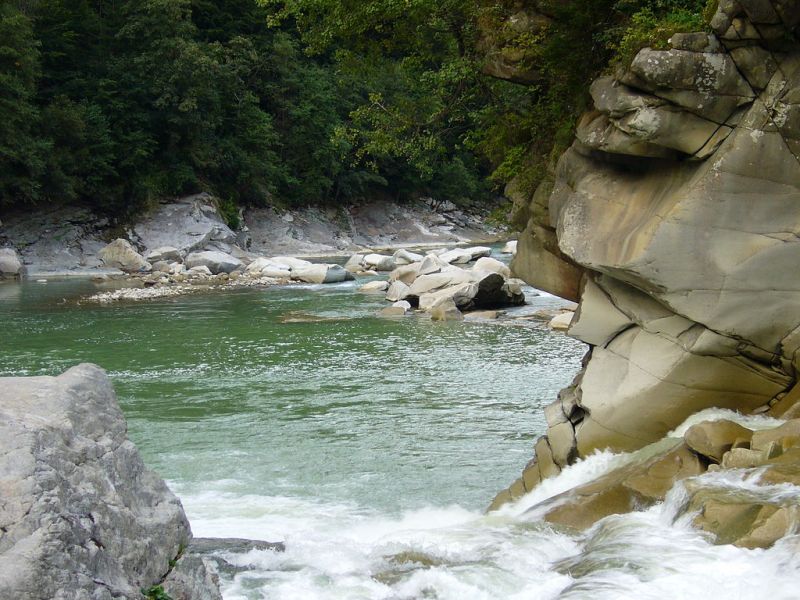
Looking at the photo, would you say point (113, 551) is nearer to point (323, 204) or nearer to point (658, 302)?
point (658, 302)

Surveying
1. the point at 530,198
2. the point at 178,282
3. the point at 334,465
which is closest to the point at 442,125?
the point at 530,198

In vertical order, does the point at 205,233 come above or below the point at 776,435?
below

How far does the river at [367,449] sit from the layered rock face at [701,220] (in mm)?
1120

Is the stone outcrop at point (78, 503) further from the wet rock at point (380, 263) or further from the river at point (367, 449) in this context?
the wet rock at point (380, 263)

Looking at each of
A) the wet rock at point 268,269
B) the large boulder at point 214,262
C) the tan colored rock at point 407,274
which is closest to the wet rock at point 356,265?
→ the wet rock at point 268,269

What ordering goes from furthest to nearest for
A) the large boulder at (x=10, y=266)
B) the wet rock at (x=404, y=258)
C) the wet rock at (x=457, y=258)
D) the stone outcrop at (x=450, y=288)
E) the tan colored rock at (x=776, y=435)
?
the wet rock at (x=457, y=258)
the wet rock at (x=404, y=258)
the large boulder at (x=10, y=266)
the stone outcrop at (x=450, y=288)
the tan colored rock at (x=776, y=435)

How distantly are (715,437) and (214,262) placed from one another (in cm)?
3151

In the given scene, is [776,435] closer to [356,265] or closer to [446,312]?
[446,312]

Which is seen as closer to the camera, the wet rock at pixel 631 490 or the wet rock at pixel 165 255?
the wet rock at pixel 631 490

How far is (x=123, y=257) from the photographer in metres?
38.7

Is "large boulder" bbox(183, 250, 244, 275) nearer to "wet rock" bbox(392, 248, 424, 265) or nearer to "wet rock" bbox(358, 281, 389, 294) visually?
"wet rock" bbox(392, 248, 424, 265)

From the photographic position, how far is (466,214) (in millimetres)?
63781

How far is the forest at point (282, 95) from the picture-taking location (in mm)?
10242

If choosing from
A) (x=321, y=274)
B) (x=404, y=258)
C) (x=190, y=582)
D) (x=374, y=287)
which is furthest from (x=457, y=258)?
(x=190, y=582)
